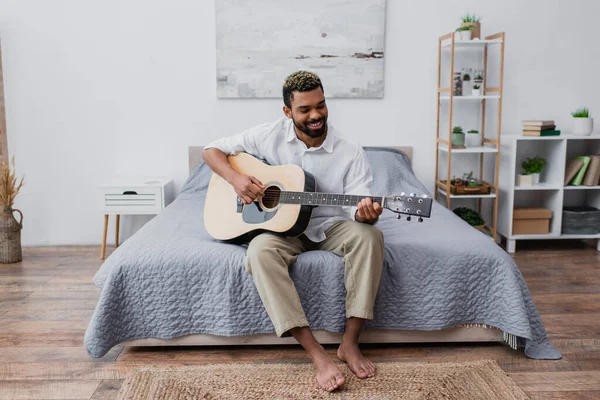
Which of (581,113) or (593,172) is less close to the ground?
(581,113)

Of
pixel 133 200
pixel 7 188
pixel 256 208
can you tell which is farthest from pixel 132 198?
pixel 256 208

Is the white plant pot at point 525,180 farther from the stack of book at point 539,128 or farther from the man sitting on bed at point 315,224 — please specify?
the man sitting on bed at point 315,224

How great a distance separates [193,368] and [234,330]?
0.63ft

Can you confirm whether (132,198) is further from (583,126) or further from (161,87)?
(583,126)

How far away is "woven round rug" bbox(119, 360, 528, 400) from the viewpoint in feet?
6.17

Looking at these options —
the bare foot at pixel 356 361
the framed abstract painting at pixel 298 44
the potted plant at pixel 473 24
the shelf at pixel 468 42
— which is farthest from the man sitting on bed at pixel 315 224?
the potted plant at pixel 473 24

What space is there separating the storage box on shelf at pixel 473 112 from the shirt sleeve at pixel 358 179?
1.38 m

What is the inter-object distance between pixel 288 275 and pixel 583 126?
2440mm

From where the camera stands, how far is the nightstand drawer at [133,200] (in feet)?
11.5

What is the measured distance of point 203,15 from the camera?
372 centimetres

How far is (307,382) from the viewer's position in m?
1.96

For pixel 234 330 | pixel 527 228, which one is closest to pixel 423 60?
pixel 527 228

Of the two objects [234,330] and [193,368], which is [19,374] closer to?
[193,368]

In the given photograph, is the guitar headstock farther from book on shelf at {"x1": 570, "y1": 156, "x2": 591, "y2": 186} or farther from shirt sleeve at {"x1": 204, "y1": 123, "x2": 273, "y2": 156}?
book on shelf at {"x1": 570, "y1": 156, "x2": 591, "y2": 186}
